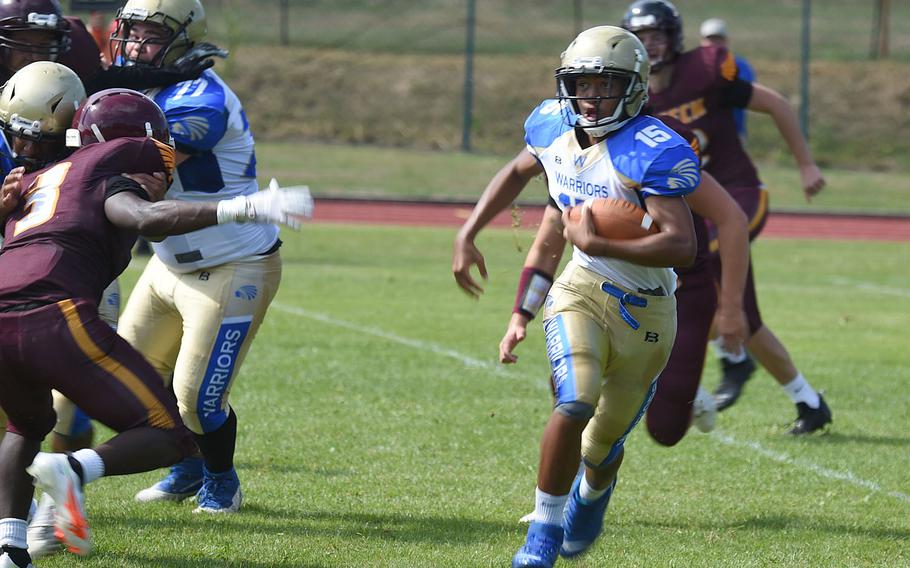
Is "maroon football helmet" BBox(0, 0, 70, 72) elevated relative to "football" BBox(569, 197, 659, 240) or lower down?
elevated

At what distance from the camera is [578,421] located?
4.29 m

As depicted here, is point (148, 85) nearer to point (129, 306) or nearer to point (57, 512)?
point (129, 306)

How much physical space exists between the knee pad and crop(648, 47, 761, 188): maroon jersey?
9.37ft

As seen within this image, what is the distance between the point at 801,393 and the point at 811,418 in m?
0.14

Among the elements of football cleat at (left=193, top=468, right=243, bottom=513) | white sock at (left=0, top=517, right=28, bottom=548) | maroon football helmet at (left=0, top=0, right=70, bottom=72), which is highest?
maroon football helmet at (left=0, top=0, right=70, bottom=72)

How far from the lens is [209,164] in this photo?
16.9ft

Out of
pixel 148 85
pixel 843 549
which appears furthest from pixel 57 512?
pixel 843 549

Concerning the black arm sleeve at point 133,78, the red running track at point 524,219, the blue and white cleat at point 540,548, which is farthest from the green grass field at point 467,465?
the red running track at point 524,219

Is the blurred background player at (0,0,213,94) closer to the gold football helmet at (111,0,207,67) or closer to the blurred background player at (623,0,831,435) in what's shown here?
the gold football helmet at (111,0,207,67)

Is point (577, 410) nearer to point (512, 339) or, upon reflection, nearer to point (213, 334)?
point (512, 339)

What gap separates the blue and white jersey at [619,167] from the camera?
4.32m

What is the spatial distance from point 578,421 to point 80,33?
264 centimetres

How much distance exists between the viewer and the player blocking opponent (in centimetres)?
386

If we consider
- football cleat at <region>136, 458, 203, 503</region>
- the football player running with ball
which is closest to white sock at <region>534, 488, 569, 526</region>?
the football player running with ball
